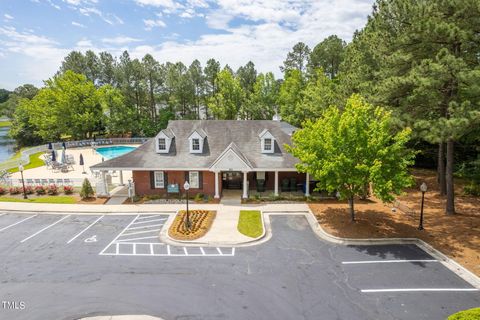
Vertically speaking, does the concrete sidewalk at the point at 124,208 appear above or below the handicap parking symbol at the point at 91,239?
above

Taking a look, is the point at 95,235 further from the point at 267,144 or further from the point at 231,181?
the point at 267,144

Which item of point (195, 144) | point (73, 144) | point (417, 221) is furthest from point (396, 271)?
point (73, 144)

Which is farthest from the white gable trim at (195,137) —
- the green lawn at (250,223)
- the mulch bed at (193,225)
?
the green lawn at (250,223)

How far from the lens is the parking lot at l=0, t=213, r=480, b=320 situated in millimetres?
11594

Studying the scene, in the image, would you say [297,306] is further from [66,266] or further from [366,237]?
[66,266]

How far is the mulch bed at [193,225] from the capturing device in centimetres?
1805

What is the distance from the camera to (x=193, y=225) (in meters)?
19.5

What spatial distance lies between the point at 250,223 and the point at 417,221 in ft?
35.7

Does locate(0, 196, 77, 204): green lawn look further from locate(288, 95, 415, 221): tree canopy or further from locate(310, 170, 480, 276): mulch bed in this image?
locate(310, 170, 480, 276): mulch bed

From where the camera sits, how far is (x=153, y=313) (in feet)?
37.4

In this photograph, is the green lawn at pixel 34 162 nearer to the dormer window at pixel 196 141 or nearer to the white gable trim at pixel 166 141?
the white gable trim at pixel 166 141

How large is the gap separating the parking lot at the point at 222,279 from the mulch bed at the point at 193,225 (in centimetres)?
116

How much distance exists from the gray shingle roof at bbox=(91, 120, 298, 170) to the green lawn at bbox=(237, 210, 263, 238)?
4.45 meters

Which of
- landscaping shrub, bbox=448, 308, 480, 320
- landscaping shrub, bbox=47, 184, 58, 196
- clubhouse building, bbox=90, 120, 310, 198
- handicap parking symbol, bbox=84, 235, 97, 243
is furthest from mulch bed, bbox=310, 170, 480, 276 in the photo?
landscaping shrub, bbox=47, 184, 58, 196
